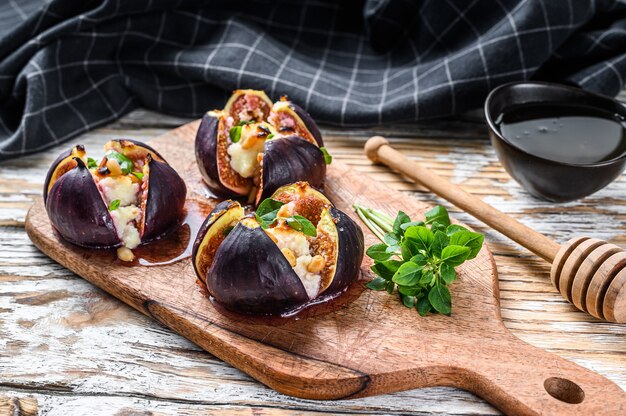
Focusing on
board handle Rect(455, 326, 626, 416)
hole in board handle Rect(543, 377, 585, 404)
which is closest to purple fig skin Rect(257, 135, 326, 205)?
board handle Rect(455, 326, 626, 416)

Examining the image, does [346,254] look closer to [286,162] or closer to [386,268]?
[386,268]

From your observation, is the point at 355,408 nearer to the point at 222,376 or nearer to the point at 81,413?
the point at 222,376

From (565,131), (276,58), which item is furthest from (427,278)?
(276,58)

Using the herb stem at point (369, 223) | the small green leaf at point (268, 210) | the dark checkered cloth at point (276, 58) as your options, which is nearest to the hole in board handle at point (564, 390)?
the herb stem at point (369, 223)

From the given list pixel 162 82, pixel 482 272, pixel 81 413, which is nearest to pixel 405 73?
pixel 162 82

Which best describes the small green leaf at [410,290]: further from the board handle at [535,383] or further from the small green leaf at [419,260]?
the board handle at [535,383]
